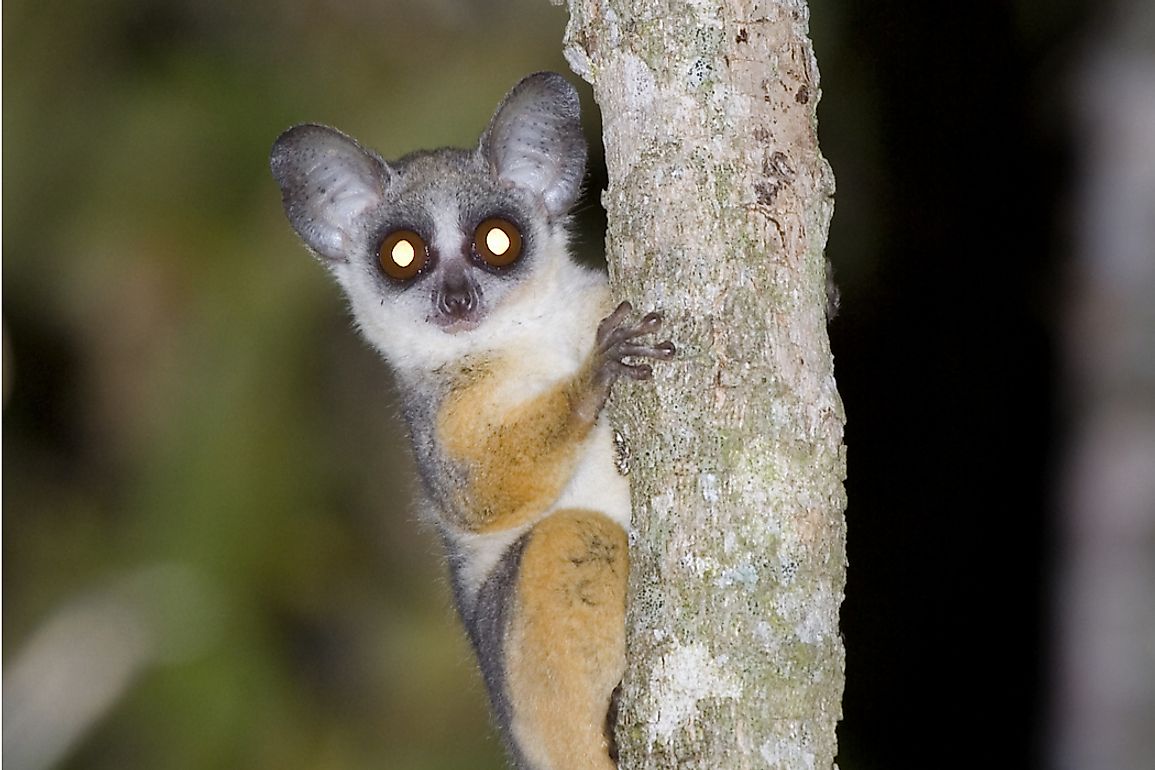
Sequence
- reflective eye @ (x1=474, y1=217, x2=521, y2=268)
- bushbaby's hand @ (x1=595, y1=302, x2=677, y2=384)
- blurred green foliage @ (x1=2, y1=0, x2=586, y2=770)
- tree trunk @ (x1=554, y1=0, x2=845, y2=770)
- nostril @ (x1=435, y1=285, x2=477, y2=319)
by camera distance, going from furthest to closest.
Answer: blurred green foliage @ (x1=2, y1=0, x2=586, y2=770), reflective eye @ (x1=474, y1=217, x2=521, y2=268), nostril @ (x1=435, y1=285, x2=477, y2=319), bushbaby's hand @ (x1=595, y1=302, x2=677, y2=384), tree trunk @ (x1=554, y1=0, x2=845, y2=770)

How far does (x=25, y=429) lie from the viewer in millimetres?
6461

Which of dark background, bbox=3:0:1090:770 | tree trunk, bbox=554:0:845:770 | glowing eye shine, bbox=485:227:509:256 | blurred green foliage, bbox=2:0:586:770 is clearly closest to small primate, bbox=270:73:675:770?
glowing eye shine, bbox=485:227:509:256

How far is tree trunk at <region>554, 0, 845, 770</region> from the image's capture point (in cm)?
249

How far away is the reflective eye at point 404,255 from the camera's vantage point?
3.80 m

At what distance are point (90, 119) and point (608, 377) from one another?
14.3 feet

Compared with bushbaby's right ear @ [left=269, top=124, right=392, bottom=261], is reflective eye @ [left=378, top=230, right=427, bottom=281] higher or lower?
lower

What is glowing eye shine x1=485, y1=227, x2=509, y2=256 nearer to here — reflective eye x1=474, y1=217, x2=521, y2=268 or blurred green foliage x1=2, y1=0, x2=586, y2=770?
reflective eye x1=474, y1=217, x2=521, y2=268

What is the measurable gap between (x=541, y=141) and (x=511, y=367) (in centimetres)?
75

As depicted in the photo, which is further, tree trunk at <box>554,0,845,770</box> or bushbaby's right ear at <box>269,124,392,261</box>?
bushbaby's right ear at <box>269,124,392,261</box>

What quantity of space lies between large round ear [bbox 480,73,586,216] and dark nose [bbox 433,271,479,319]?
1.52 feet

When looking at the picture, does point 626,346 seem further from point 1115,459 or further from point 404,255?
point 1115,459

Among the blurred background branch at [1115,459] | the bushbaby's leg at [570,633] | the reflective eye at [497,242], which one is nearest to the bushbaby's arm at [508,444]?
the bushbaby's leg at [570,633]

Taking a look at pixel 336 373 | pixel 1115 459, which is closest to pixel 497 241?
pixel 1115 459

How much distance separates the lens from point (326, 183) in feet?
12.9
